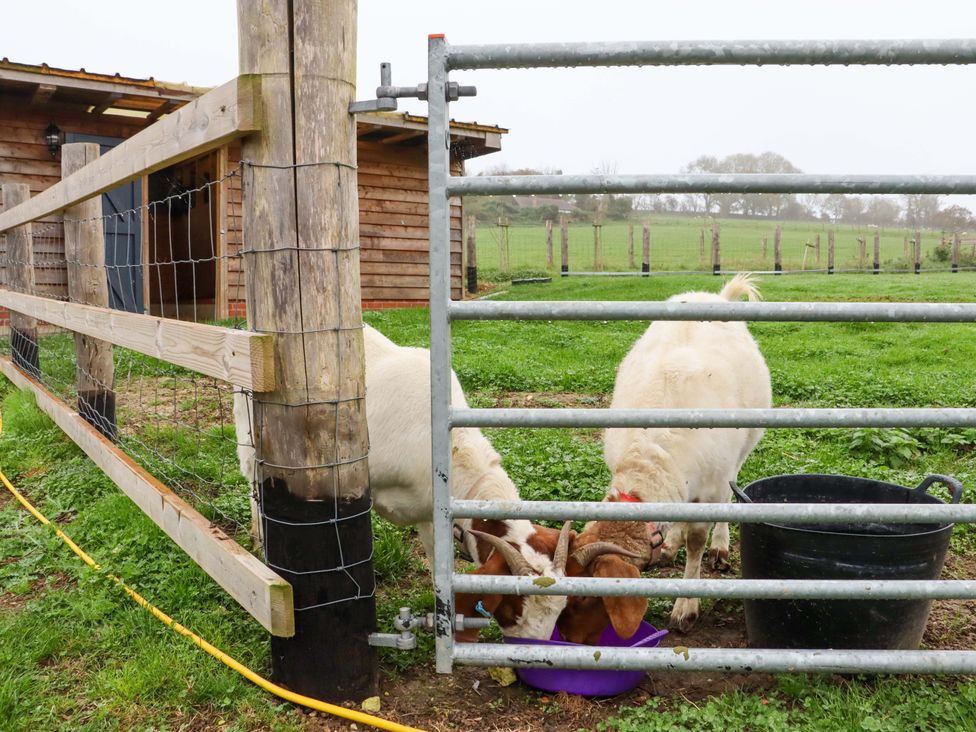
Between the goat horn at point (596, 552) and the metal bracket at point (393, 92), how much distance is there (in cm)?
153

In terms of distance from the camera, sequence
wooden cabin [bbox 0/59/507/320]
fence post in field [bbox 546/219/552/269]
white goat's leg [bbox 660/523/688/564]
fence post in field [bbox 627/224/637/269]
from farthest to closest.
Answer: fence post in field [bbox 627/224/637/269]
fence post in field [bbox 546/219/552/269]
wooden cabin [bbox 0/59/507/320]
white goat's leg [bbox 660/523/688/564]

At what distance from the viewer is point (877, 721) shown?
232cm

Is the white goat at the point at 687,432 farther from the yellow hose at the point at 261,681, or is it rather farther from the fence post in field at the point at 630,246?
the fence post in field at the point at 630,246

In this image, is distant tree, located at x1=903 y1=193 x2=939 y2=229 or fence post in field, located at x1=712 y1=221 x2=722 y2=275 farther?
fence post in field, located at x1=712 y1=221 x2=722 y2=275

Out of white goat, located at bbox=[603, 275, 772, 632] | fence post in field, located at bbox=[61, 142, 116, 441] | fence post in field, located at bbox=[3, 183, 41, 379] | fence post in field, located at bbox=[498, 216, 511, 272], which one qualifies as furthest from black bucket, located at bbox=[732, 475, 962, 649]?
fence post in field, located at bbox=[498, 216, 511, 272]

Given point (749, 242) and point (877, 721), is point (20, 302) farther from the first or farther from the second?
point (749, 242)

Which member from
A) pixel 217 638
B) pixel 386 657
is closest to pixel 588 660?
pixel 386 657

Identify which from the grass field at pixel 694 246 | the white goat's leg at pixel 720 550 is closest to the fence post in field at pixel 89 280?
the white goat's leg at pixel 720 550

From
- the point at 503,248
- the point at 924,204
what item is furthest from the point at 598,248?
the point at 924,204

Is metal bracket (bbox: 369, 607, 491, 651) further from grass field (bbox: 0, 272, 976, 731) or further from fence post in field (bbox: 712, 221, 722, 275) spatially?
fence post in field (bbox: 712, 221, 722, 275)

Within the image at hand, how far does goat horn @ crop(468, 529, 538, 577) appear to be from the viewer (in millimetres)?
2604

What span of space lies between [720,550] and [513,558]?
6.63ft

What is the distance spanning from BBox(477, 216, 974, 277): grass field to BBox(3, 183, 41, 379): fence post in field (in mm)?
18100

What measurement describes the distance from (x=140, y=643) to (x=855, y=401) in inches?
242
